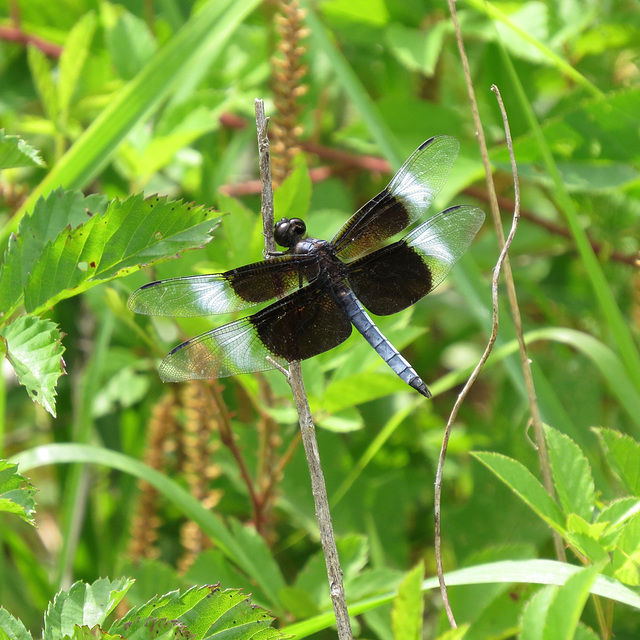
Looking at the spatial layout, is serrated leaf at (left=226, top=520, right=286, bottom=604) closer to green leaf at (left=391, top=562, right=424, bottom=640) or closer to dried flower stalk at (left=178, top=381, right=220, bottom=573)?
dried flower stalk at (left=178, top=381, right=220, bottom=573)

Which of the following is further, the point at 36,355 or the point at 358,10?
the point at 358,10

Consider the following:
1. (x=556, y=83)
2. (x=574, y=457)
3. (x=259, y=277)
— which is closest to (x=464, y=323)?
(x=556, y=83)

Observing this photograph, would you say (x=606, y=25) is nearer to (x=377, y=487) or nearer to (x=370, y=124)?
(x=370, y=124)

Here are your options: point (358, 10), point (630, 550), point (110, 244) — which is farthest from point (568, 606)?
point (358, 10)

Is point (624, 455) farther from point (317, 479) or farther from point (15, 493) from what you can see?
point (15, 493)

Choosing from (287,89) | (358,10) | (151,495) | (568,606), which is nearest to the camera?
(568,606)

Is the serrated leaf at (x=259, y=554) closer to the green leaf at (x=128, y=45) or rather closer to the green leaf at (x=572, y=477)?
the green leaf at (x=572, y=477)

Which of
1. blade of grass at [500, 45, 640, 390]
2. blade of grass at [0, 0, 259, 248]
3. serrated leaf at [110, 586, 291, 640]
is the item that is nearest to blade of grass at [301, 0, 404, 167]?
blade of grass at [0, 0, 259, 248]
